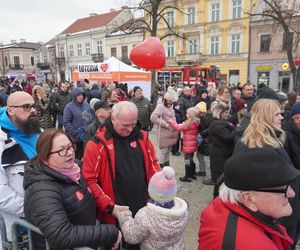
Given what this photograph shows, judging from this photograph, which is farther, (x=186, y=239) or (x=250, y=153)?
(x=186, y=239)

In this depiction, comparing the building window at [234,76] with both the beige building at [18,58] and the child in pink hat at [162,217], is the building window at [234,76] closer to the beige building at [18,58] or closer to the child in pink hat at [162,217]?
the child in pink hat at [162,217]

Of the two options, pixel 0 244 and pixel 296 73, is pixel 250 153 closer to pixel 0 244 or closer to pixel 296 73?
pixel 0 244

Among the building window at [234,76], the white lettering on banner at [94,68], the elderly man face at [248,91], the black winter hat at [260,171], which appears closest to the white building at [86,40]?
the building window at [234,76]

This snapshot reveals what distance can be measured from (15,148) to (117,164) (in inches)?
33.4

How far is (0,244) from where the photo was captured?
210 cm

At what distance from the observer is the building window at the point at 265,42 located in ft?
93.1

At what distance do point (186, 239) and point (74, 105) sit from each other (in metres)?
3.21

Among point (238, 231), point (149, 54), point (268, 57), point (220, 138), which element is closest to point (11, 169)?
point (238, 231)

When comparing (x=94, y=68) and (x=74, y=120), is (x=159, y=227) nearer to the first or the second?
(x=74, y=120)

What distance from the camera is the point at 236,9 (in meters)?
30.0

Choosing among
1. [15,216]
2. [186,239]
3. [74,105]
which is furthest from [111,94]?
[15,216]

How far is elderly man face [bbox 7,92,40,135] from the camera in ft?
7.84

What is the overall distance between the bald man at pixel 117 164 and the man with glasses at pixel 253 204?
3.90 feet

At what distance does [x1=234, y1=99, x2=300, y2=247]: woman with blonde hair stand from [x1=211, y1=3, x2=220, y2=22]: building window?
103ft
